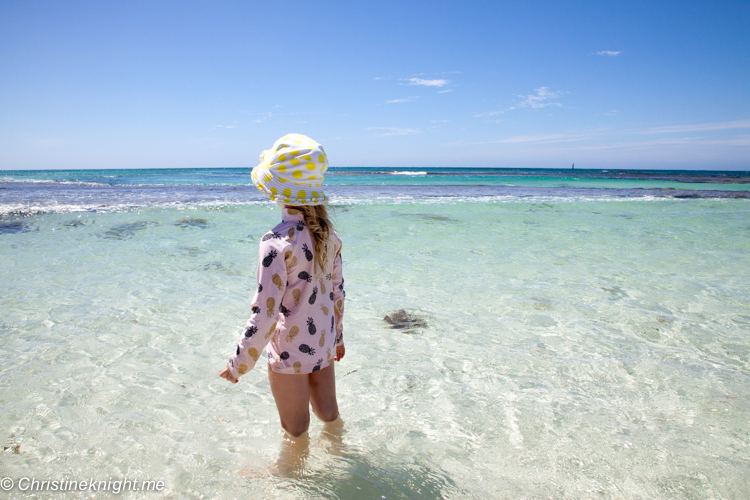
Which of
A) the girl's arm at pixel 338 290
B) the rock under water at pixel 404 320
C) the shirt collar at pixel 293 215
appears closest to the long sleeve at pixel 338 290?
the girl's arm at pixel 338 290

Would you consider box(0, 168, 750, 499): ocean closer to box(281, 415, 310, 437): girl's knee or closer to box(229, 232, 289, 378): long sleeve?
box(281, 415, 310, 437): girl's knee

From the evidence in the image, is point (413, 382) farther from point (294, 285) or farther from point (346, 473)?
point (294, 285)

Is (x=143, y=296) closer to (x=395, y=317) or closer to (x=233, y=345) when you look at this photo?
(x=233, y=345)

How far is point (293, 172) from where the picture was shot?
185 centimetres

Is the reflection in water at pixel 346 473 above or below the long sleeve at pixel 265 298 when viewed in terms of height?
below

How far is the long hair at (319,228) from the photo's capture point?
1925mm

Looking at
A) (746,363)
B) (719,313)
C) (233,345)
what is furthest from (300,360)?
(719,313)

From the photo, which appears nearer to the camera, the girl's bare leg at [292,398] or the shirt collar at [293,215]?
the shirt collar at [293,215]

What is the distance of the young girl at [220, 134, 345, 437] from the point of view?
185 centimetres

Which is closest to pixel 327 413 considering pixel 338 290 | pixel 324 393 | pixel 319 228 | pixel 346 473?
pixel 324 393

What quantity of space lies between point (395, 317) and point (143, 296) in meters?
3.14

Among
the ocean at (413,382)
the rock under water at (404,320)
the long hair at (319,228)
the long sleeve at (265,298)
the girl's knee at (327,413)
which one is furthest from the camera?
the rock under water at (404,320)

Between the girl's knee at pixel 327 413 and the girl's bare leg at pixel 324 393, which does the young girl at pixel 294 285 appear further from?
the girl's knee at pixel 327 413

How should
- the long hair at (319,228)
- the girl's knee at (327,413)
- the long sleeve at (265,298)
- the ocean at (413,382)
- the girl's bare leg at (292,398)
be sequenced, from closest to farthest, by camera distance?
the long sleeve at (265,298)
the long hair at (319,228)
the girl's bare leg at (292,398)
the ocean at (413,382)
the girl's knee at (327,413)
